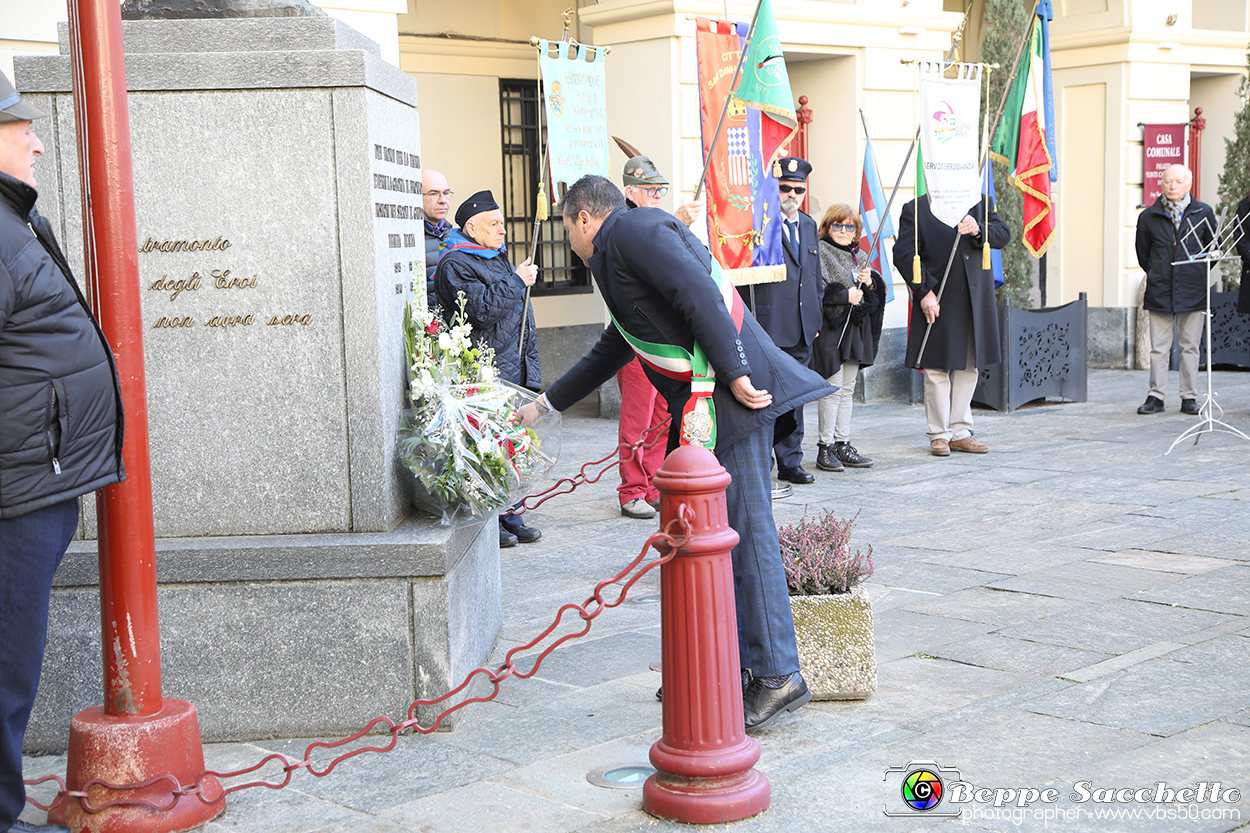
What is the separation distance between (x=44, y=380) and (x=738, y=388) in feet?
6.60

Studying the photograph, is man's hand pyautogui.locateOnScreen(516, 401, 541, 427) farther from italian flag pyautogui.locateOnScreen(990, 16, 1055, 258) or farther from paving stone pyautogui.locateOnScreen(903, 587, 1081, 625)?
italian flag pyautogui.locateOnScreen(990, 16, 1055, 258)

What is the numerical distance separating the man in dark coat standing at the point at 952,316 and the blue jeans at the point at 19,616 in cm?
723

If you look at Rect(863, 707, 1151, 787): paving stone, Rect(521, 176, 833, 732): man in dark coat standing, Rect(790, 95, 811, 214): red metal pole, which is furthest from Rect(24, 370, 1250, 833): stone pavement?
Rect(790, 95, 811, 214): red metal pole

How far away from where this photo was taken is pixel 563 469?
9.29 m

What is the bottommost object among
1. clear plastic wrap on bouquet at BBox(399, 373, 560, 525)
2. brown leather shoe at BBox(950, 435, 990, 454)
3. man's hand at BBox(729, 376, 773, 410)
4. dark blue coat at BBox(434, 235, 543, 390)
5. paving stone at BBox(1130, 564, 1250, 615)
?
paving stone at BBox(1130, 564, 1250, 615)

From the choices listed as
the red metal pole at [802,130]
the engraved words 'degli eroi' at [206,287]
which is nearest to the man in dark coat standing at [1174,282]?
the red metal pole at [802,130]

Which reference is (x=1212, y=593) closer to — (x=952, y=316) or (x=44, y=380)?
(x=952, y=316)

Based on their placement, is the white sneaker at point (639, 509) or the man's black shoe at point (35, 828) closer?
the man's black shoe at point (35, 828)

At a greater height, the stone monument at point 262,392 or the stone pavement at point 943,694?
the stone monument at point 262,392

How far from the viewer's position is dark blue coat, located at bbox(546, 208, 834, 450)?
4023 mm

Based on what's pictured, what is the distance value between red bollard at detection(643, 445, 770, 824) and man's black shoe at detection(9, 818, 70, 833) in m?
1.57

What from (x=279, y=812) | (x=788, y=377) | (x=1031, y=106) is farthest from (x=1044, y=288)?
(x=279, y=812)

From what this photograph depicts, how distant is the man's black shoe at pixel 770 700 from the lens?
4.02 m

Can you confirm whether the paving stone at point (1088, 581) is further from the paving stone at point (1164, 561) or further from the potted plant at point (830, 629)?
the potted plant at point (830, 629)
